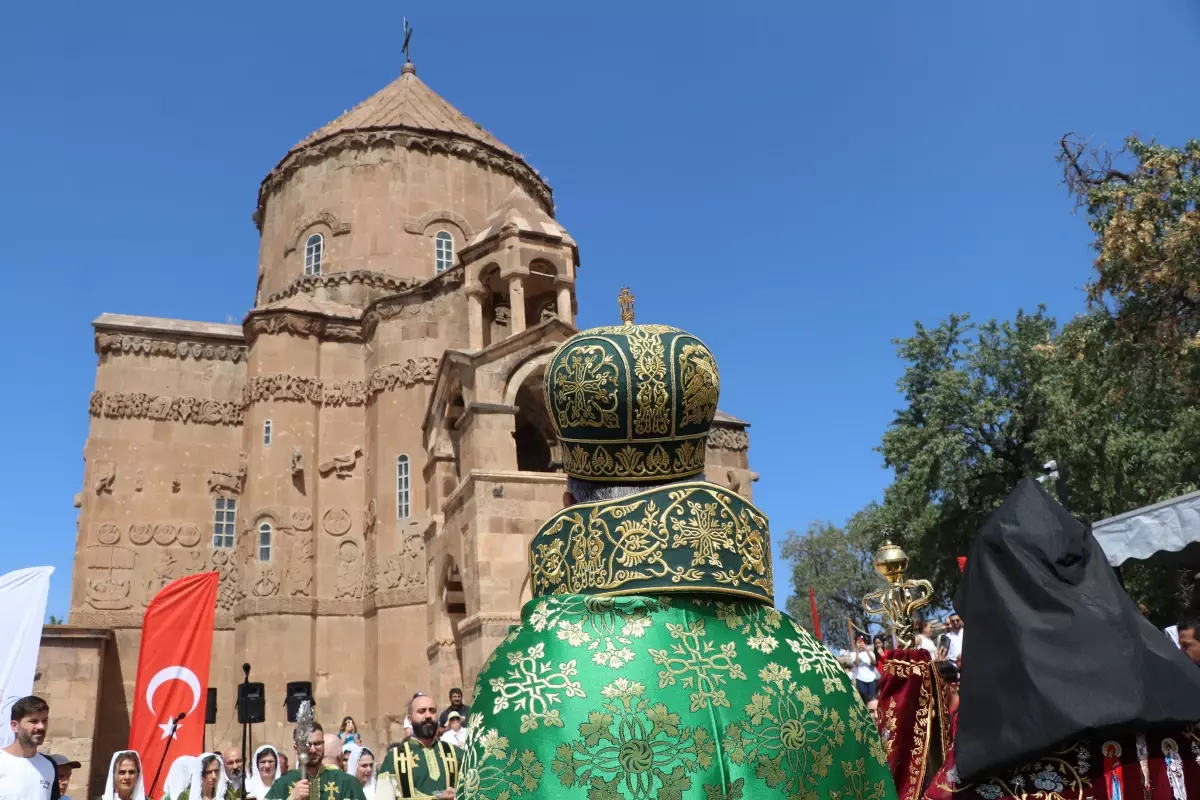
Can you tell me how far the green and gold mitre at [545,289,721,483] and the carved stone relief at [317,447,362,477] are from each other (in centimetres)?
2300

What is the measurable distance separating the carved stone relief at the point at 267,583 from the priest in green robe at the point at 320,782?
1643 centimetres

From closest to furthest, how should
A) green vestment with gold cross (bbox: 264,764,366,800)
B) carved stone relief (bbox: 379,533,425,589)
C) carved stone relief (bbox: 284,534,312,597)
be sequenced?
green vestment with gold cross (bbox: 264,764,366,800) → carved stone relief (bbox: 379,533,425,589) → carved stone relief (bbox: 284,534,312,597)

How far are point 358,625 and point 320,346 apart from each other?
7.57m

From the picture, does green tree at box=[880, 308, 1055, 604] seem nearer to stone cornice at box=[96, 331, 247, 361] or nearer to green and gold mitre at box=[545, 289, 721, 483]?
stone cornice at box=[96, 331, 247, 361]

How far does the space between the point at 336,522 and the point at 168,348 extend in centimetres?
691

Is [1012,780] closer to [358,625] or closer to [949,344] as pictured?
[358,625]

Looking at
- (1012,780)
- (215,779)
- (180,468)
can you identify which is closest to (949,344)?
(180,468)

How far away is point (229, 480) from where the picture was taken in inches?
983

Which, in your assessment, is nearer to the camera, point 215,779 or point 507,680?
point 507,680

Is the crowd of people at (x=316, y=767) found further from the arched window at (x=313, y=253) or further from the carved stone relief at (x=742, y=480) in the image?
the arched window at (x=313, y=253)

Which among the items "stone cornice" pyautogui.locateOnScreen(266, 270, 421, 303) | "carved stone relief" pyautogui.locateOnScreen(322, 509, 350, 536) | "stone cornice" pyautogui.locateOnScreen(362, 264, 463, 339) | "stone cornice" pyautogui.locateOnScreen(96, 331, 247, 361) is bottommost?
"carved stone relief" pyautogui.locateOnScreen(322, 509, 350, 536)

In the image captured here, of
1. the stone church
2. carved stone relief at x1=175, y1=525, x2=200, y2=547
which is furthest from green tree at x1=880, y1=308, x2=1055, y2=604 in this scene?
carved stone relief at x1=175, y1=525, x2=200, y2=547

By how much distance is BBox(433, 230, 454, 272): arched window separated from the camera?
27.9m

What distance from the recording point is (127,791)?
7520mm
